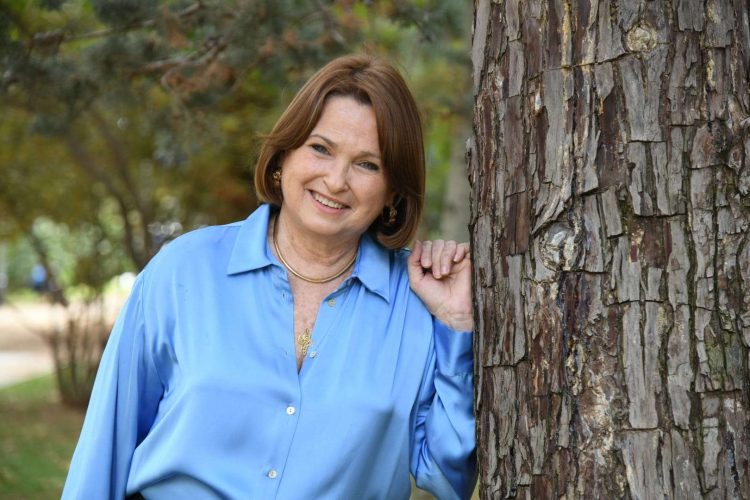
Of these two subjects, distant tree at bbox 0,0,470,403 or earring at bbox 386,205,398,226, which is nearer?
earring at bbox 386,205,398,226

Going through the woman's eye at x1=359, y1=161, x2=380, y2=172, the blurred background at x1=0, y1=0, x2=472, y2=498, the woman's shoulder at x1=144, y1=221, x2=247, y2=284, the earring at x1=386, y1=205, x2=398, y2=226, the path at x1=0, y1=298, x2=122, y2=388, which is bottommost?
the path at x1=0, y1=298, x2=122, y2=388

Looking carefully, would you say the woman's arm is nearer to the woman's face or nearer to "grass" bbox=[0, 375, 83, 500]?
the woman's face

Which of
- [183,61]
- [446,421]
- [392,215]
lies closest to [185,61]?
[183,61]

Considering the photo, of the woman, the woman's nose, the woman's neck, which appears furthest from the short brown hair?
the woman's neck

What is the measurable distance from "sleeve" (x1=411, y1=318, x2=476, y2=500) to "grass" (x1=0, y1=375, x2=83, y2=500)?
5.47 m

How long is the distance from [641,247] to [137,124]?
8370 mm

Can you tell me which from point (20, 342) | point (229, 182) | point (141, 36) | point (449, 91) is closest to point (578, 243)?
point (141, 36)

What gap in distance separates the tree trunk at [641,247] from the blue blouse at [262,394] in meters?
0.49

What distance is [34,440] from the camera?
935 centimetres

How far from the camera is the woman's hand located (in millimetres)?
2488

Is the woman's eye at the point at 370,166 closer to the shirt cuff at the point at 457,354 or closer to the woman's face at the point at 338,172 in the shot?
the woman's face at the point at 338,172

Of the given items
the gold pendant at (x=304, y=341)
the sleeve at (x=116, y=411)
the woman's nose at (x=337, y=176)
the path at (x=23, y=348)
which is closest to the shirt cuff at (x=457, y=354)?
the gold pendant at (x=304, y=341)

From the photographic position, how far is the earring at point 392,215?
2.81 metres

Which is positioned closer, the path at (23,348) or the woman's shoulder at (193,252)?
the woman's shoulder at (193,252)
